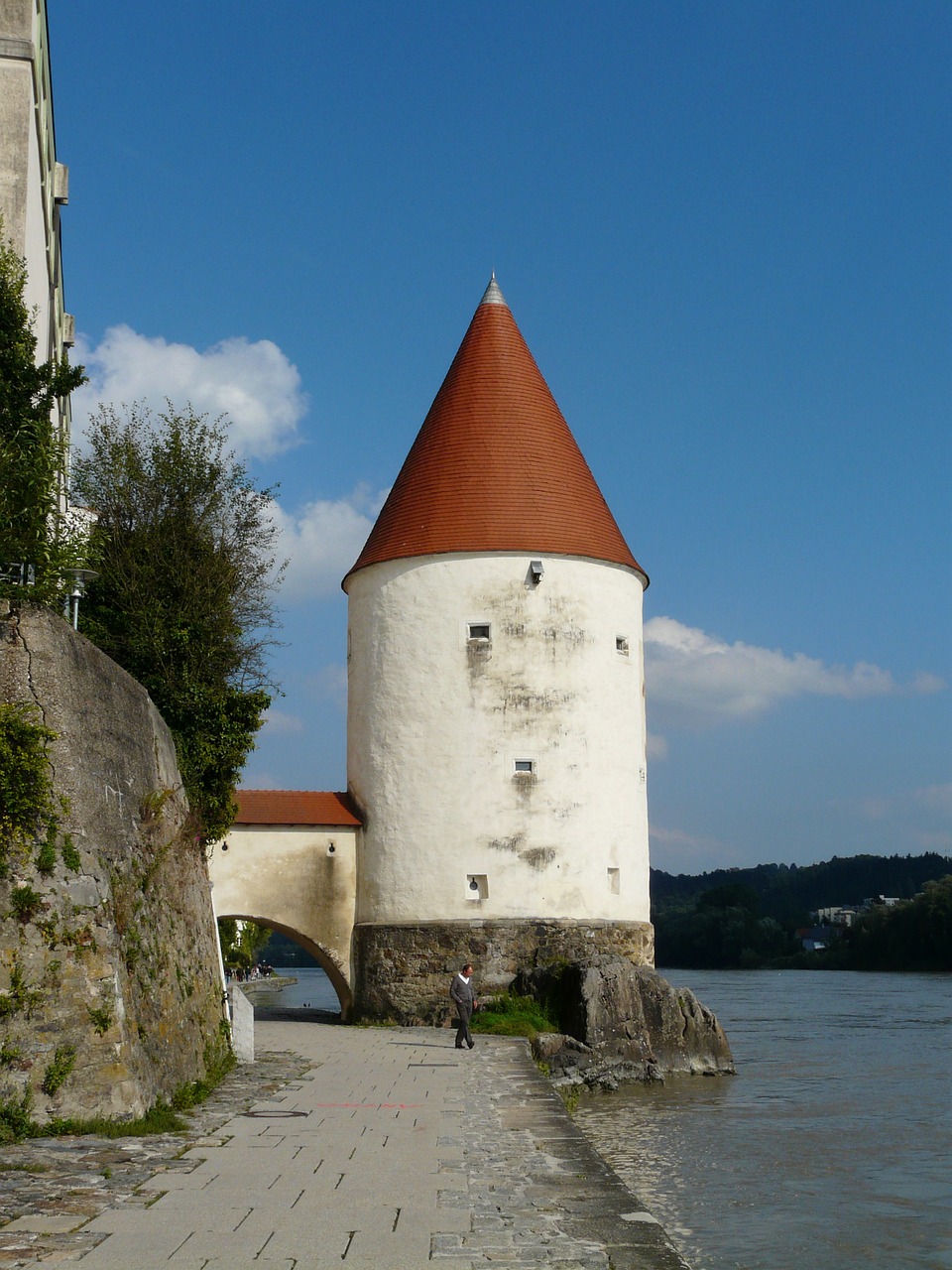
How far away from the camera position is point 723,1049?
21.7m

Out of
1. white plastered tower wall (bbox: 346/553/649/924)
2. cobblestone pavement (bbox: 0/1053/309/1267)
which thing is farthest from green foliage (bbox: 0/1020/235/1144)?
white plastered tower wall (bbox: 346/553/649/924)

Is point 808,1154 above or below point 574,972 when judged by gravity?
below

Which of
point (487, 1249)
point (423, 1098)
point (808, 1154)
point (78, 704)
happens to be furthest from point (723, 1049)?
point (487, 1249)

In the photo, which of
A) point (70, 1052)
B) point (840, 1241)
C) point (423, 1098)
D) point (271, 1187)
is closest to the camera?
point (271, 1187)

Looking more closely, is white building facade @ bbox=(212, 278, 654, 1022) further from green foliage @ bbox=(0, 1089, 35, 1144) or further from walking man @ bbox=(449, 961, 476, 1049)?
green foliage @ bbox=(0, 1089, 35, 1144)

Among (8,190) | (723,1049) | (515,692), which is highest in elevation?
(8,190)

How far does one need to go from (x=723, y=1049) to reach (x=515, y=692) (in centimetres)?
690

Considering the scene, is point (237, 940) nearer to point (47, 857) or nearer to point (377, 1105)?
point (377, 1105)

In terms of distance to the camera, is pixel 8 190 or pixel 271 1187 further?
pixel 8 190

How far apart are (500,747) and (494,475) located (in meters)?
5.05

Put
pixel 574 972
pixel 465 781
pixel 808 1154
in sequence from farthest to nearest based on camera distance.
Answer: pixel 465 781, pixel 574 972, pixel 808 1154

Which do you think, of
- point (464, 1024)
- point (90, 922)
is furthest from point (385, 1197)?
point (464, 1024)

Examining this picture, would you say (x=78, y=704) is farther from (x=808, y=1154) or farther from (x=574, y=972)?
(x=574, y=972)

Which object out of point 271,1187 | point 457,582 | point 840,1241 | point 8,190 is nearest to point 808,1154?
point 840,1241
